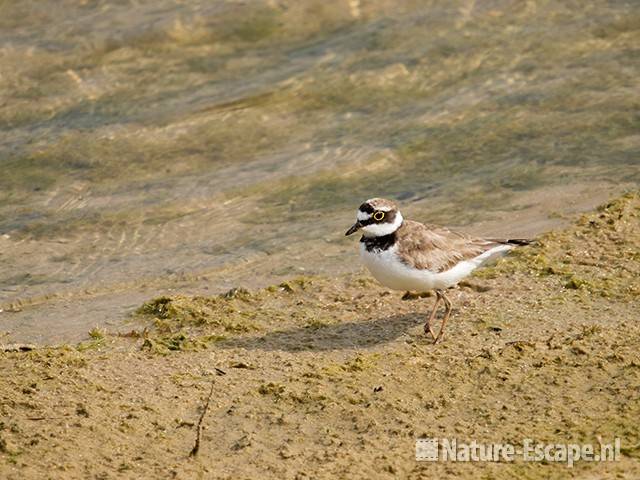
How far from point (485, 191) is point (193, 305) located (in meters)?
4.20

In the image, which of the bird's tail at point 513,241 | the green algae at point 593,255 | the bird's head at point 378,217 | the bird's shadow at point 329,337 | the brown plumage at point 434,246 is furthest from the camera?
the bird's tail at point 513,241

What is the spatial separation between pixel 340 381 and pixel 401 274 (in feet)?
4.66

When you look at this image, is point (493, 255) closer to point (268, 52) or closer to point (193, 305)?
point (193, 305)

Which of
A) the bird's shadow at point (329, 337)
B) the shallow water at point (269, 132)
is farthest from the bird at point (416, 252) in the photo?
the shallow water at point (269, 132)

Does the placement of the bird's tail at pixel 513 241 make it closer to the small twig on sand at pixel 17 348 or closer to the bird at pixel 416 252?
the bird at pixel 416 252

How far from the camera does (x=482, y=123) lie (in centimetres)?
1357

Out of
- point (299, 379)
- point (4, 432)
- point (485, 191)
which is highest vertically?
point (4, 432)

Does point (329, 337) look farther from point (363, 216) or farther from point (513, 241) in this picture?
point (513, 241)

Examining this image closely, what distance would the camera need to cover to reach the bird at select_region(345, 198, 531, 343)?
870 cm

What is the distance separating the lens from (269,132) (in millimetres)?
13664

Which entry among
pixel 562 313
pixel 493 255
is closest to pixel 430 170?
pixel 493 255

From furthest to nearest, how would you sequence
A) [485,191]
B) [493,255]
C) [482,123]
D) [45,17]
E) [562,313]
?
[45,17], [482,123], [485,191], [493,255], [562,313]

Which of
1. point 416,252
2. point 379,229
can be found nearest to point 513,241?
point 416,252

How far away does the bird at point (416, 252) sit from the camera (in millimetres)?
8703
